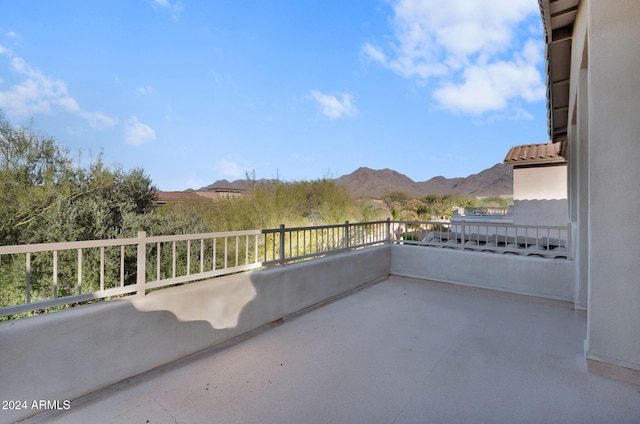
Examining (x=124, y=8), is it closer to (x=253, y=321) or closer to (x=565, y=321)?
(x=253, y=321)

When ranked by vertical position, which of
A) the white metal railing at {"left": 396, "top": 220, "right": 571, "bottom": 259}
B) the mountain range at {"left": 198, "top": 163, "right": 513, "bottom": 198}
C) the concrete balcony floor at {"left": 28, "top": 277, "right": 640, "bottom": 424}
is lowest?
the concrete balcony floor at {"left": 28, "top": 277, "right": 640, "bottom": 424}

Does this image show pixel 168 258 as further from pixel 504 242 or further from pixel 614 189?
pixel 504 242

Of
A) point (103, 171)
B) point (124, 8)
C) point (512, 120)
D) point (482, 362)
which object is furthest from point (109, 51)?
point (512, 120)

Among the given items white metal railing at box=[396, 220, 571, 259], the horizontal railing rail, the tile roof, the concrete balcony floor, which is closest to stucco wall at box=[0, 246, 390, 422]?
the concrete balcony floor

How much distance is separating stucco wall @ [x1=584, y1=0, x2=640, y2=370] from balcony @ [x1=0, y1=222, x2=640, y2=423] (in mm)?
424

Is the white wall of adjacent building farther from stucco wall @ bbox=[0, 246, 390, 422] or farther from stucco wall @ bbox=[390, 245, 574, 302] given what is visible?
stucco wall @ bbox=[0, 246, 390, 422]

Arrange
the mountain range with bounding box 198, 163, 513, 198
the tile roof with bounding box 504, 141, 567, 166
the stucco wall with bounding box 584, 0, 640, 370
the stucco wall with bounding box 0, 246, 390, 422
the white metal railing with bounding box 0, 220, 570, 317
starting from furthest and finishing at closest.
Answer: the mountain range with bounding box 198, 163, 513, 198, the tile roof with bounding box 504, 141, 567, 166, the white metal railing with bounding box 0, 220, 570, 317, the stucco wall with bounding box 584, 0, 640, 370, the stucco wall with bounding box 0, 246, 390, 422

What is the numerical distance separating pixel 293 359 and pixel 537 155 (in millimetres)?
9079

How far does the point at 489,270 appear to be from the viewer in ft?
15.5

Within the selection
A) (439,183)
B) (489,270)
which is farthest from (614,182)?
(439,183)

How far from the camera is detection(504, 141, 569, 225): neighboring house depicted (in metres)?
8.15

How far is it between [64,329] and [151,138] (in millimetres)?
13676

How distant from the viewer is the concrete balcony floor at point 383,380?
6.12 ft

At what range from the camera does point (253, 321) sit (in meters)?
3.14
